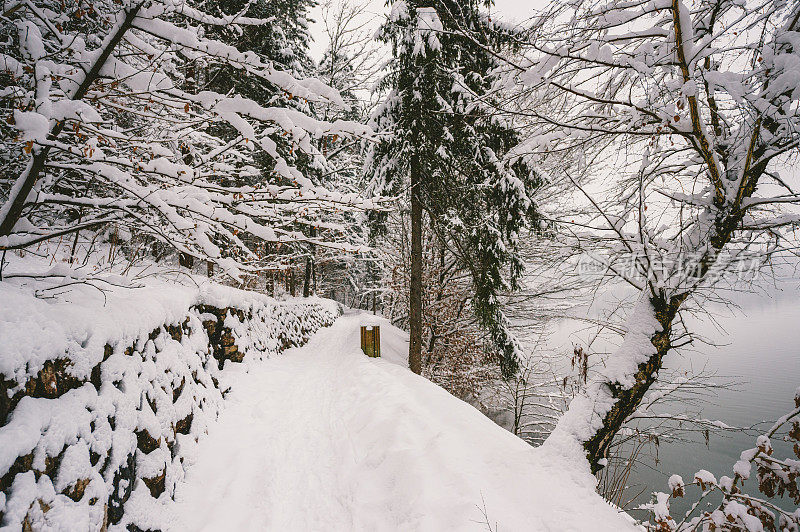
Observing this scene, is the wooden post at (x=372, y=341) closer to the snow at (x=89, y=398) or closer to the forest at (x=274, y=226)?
the forest at (x=274, y=226)

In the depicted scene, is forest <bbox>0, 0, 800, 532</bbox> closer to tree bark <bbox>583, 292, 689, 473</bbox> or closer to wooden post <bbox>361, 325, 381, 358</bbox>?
tree bark <bbox>583, 292, 689, 473</bbox>

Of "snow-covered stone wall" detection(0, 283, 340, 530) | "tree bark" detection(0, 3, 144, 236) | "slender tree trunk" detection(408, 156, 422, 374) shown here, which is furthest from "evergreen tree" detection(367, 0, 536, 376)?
"tree bark" detection(0, 3, 144, 236)

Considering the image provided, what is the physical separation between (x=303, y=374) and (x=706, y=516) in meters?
6.11

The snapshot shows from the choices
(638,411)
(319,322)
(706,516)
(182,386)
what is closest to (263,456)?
(182,386)

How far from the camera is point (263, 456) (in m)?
3.41

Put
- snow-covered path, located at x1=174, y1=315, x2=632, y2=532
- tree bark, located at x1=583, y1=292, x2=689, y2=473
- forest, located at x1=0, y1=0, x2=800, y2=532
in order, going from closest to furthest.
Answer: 1. forest, located at x1=0, y1=0, x2=800, y2=532
2. snow-covered path, located at x1=174, y1=315, x2=632, y2=532
3. tree bark, located at x1=583, y1=292, x2=689, y2=473

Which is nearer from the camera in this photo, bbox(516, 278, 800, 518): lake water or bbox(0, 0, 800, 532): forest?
bbox(0, 0, 800, 532): forest

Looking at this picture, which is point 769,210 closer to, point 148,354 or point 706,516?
point 706,516

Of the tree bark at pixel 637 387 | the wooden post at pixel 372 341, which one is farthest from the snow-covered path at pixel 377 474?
the wooden post at pixel 372 341

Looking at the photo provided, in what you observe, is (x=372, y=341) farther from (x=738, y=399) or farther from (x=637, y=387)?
(x=738, y=399)

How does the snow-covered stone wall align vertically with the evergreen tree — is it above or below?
below

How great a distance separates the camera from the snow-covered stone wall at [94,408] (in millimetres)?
1480

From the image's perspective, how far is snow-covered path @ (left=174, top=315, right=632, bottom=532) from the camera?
7.94ft

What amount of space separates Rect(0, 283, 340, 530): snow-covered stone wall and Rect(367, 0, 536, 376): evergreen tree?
18.0 feet
